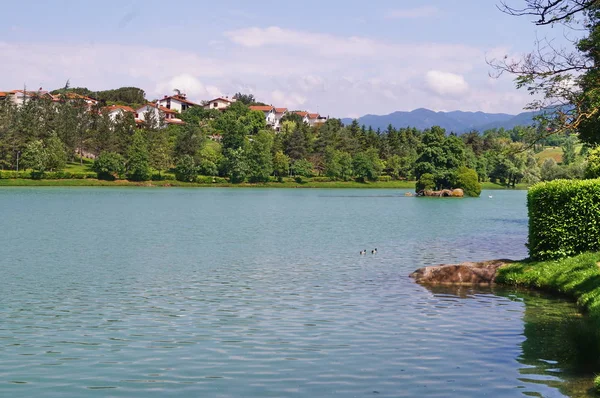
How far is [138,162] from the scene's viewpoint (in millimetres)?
159500

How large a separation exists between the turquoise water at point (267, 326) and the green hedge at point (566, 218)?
3139 millimetres

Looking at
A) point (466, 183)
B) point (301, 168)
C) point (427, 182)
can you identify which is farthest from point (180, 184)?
point (466, 183)

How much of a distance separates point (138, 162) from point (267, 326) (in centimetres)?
14425

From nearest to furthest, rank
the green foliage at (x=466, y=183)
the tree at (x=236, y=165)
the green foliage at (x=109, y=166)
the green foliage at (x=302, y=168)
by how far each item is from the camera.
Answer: the green foliage at (x=466, y=183)
the green foliage at (x=109, y=166)
the tree at (x=236, y=165)
the green foliage at (x=302, y=168)

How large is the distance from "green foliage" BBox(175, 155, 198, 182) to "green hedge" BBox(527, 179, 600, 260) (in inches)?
5563

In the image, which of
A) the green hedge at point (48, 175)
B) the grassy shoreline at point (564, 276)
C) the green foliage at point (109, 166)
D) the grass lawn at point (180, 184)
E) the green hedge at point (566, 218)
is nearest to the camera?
the grassy shoreline at point (564, 276)

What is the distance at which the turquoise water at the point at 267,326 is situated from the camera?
1497 centimetres

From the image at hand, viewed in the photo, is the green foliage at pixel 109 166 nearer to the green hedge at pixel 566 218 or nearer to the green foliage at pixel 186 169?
the green foliage at pixel 186 169

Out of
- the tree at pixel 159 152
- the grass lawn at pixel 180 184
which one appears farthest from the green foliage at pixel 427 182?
the tree at pixel 159 152

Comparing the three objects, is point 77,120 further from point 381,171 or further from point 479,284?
point 479,284

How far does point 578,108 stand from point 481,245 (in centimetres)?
2498

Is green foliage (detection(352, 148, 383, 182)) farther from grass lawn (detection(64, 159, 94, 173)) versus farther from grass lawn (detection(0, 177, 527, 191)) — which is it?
grass lawn (detection(64, 159, 94, 173))

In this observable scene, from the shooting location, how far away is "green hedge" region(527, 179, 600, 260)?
27.5 metres

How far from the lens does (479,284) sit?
1152 inches
